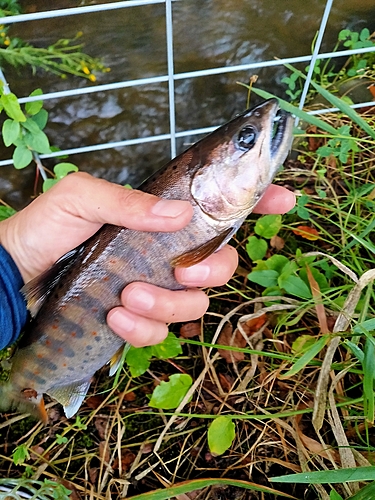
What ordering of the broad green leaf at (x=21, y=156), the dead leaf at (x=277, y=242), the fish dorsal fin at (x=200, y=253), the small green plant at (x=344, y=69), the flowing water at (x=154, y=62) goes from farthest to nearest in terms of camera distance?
the flowing water at (x=154, y=62)
the small green plant at (x=344, y=69)
the dead leaf at (x=277, y=242)
the broad green leaf at (x=21, y=156)
the fish dorsal fin at (x=200, y=253)

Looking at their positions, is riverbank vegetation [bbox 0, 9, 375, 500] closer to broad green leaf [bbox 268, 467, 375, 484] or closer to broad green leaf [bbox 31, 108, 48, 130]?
broad green leaf [bbox 268, 467, 375, 484]

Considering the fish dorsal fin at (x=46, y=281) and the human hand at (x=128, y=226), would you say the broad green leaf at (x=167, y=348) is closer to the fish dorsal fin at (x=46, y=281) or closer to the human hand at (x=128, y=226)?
the human hand at (x=128, y=226)

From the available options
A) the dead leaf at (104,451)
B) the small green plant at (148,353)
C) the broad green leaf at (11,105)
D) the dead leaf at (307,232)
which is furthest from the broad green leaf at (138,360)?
the broad green leaf at (11,105)

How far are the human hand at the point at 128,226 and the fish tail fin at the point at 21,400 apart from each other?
1.05 ft

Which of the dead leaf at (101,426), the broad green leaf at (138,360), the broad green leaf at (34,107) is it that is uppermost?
the broad green leaf at (34,107)

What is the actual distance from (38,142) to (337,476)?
1.24 m

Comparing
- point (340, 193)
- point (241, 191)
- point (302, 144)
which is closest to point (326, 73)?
point (302, 144)

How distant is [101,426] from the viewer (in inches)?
59.9

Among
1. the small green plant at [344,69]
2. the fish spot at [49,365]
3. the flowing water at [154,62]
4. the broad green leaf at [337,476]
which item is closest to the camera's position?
the broad green leaf at [337,476]

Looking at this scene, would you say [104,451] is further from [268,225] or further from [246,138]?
[246,138]

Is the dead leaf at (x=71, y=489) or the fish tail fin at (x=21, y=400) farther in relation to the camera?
the dead leaf at (x=71, y=489)

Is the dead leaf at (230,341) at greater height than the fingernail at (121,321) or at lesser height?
lesser

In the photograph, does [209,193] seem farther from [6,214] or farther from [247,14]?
[247,14]

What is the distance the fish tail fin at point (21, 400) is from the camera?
129cm
